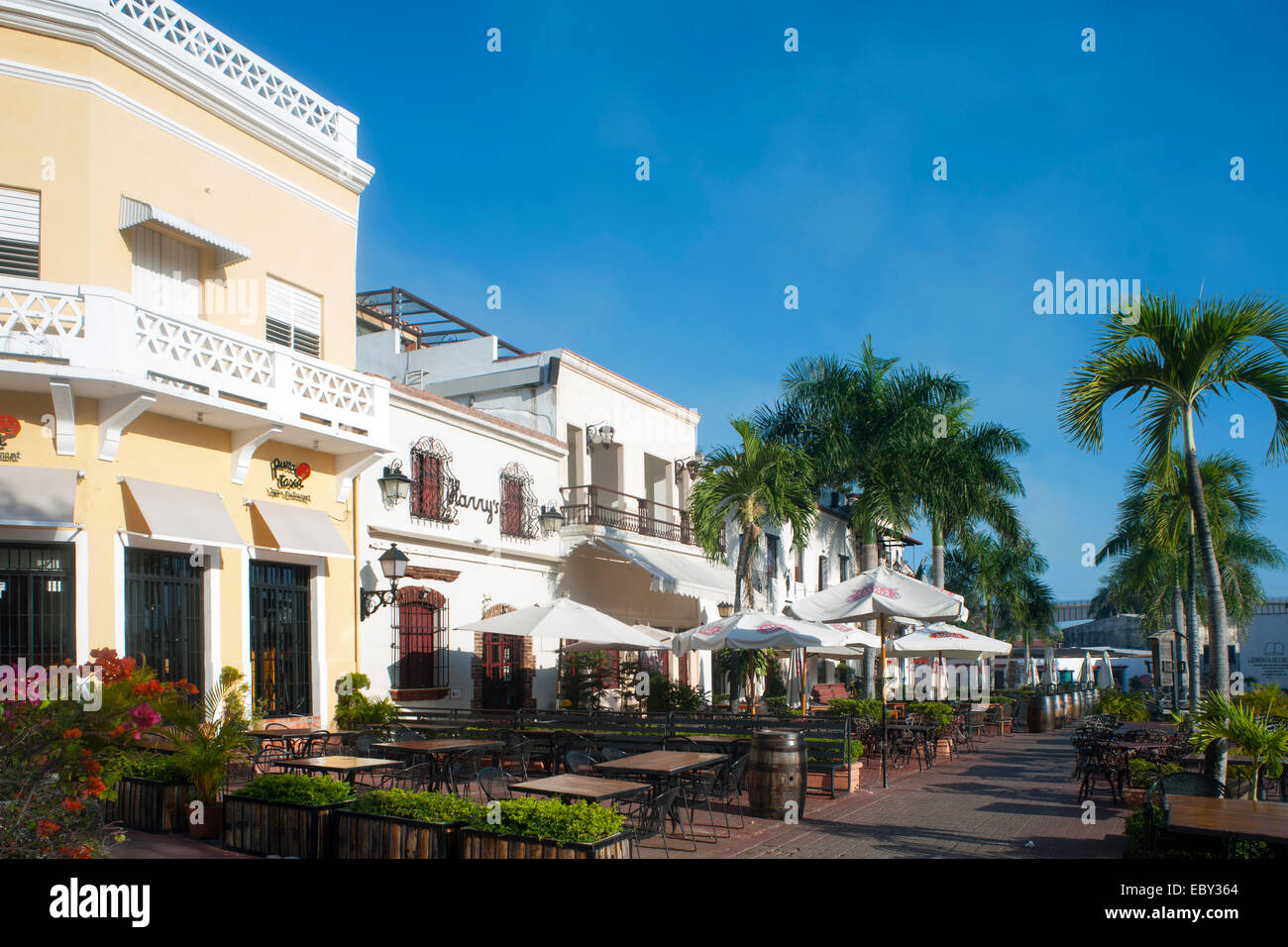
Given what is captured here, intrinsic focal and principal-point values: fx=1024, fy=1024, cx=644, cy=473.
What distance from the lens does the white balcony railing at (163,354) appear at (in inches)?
448

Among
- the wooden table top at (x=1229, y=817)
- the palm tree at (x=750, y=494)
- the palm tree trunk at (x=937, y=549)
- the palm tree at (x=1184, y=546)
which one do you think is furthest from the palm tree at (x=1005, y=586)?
the wooden table top at (x=1229, y=817)

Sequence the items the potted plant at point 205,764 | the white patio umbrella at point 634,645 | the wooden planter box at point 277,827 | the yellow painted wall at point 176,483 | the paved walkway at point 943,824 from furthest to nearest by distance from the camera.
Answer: the white patio umbrella at point 634,645 < the yellow painted wall at point 176,483 < the potted plant at point 205,764 < the paved walkway at point 943,824 < the wooden planter box at point 277,827

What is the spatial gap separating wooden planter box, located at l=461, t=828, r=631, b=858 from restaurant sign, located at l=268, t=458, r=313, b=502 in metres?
8.92

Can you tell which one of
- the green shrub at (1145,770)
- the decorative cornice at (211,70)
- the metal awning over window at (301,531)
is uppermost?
the decorative cornice at (211,70)

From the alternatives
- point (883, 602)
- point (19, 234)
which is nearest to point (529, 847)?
point (883, 602)

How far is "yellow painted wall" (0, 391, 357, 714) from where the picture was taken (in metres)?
11.9

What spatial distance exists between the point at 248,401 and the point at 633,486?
13100 mm

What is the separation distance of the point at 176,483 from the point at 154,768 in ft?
14.9

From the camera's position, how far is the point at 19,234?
480 inches

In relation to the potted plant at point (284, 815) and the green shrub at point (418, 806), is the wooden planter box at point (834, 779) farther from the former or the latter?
the potted plant at point (284, 815)

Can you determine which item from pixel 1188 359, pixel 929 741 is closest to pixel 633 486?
pixel 929 741

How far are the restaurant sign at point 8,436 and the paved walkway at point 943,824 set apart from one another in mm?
8374

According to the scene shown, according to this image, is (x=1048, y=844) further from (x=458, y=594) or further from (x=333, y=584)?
(x=458, y=594)

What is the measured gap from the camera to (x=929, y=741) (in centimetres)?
1764
